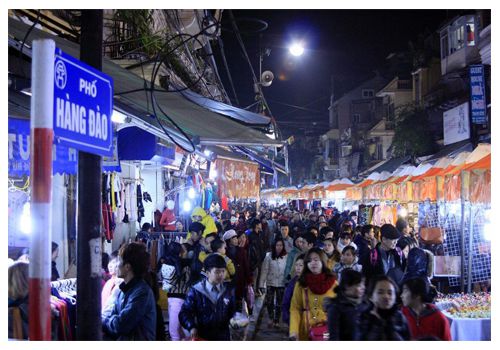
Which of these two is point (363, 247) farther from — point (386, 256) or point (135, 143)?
point (135, 143)

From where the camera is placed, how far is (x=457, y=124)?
87.1ft

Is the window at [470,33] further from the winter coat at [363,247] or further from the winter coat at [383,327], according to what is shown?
the winter coat at [383,327]

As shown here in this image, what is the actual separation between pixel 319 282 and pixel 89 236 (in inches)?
127

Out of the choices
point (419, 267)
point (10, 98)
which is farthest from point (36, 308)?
point (419, 267)

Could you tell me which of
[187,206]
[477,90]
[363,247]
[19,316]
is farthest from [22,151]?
[477,90]

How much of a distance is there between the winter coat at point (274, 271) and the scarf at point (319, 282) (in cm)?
461

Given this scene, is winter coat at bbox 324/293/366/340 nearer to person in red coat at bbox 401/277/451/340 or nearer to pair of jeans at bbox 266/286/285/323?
person in red coat at bbox 401/277/451/340

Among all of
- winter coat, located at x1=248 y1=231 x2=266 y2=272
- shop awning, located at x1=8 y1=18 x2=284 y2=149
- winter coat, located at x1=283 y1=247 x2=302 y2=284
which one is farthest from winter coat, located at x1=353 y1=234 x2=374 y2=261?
winter coat, located at x1=248 y1=231 x2=266 y2=272

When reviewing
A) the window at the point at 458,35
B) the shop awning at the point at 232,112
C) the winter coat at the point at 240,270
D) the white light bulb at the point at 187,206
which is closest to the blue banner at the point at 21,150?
the shop awning at the point at 232,112

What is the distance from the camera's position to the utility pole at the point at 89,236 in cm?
415

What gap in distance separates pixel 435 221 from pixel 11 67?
449 inches

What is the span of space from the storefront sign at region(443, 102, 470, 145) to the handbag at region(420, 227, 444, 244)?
528 inches

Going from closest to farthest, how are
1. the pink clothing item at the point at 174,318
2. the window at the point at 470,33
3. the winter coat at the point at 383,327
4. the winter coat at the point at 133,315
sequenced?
the winter coat at the point at 383,327 < the winter coat at the point at 133,315 < the pink clothing item at the point at 174,318 < the window at the point at 470,33

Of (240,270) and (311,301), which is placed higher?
(311,301)
